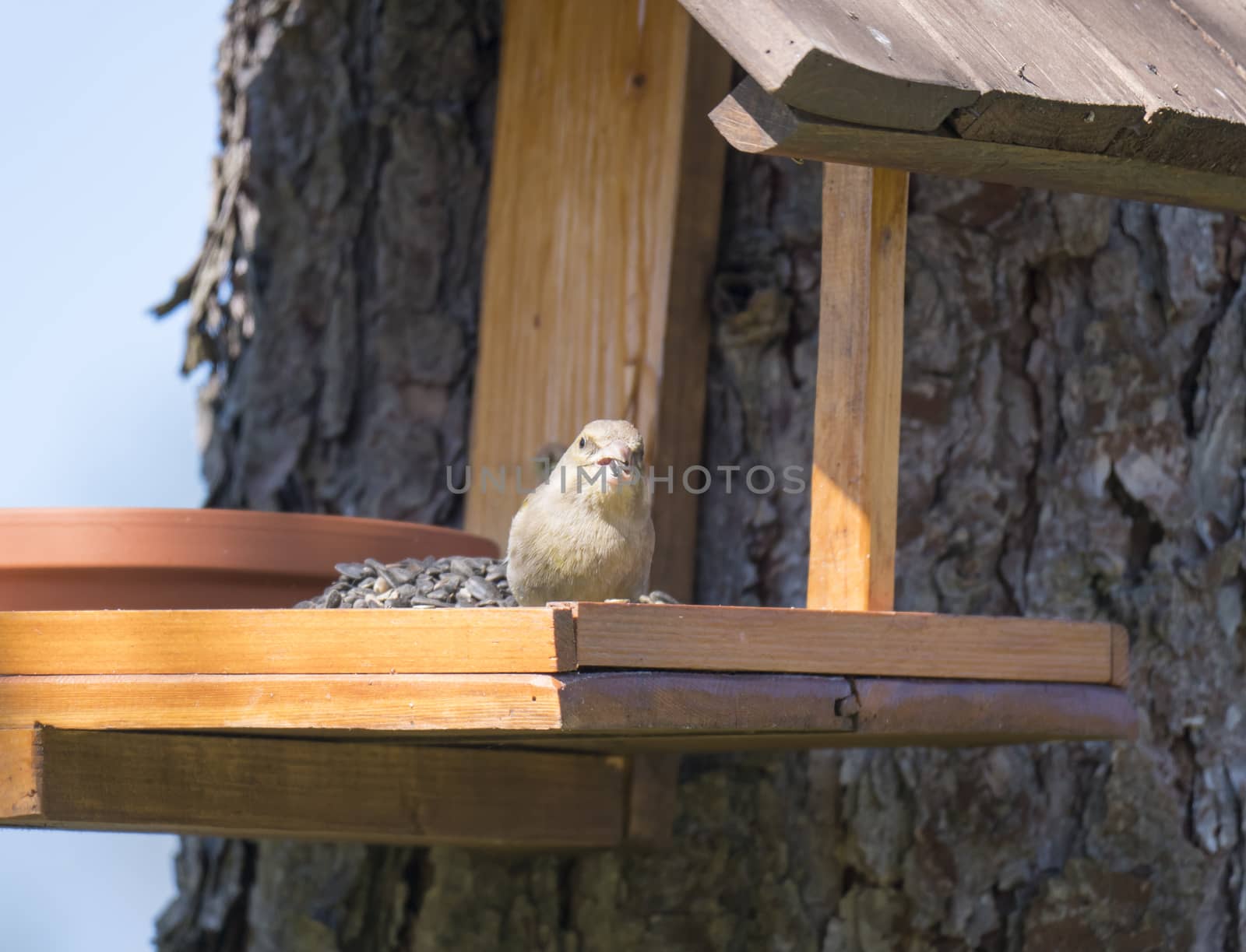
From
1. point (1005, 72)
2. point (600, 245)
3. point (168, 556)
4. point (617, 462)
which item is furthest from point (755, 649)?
point (600, 245)

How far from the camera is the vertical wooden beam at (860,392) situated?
221 cm

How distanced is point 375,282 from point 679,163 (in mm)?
955

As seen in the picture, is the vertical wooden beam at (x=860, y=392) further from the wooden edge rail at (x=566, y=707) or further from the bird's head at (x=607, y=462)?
the bird's head at (x=607, y=462)

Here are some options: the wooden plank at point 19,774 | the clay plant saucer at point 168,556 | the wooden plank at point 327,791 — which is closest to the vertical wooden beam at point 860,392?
the wooden plank at point 327,791

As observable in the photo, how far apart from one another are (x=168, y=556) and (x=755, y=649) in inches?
41.4

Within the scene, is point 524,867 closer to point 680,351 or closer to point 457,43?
point 680,351

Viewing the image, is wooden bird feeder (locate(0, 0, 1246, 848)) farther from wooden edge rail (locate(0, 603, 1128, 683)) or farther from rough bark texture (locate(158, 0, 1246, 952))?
rough bark texture (locate(158, 0, 1246, 952))

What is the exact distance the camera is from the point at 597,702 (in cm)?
185

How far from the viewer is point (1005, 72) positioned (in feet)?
6.33

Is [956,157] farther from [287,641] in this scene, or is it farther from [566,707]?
[287,641]

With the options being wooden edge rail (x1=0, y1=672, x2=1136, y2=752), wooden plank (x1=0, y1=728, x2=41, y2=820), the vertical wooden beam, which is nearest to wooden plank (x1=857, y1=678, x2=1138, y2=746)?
wooden edge rail (x1=0, y1=672, x2=1136, y2=752)

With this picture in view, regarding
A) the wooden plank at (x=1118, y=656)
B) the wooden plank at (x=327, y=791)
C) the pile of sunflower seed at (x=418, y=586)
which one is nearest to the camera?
the wooden plank at (x=327, y=791)

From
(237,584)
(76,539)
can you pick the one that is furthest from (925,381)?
(76,539)

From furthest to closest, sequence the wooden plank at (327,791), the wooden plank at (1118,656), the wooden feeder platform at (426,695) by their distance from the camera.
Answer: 1. the wooden plank at (1118,656)
2. the wooden plank at (327,791)
3. the wooden feeder platform at (426,695)
